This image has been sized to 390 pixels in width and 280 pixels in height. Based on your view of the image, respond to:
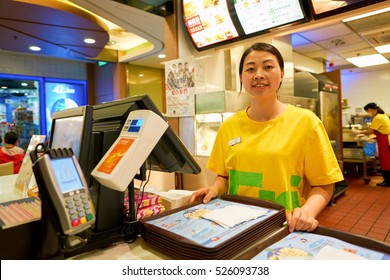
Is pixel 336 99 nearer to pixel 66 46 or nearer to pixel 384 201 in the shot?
pixel 384 201

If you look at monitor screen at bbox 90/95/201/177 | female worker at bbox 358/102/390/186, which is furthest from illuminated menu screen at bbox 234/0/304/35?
female worker at bbox 358/102/390/186

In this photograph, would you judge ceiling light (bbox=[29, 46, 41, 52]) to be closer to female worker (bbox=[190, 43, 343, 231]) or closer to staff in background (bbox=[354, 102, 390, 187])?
female worker (bbox=[190, 43, 343, 231])

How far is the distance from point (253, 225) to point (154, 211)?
47 cm

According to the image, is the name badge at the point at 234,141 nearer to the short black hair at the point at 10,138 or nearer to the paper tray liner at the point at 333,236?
the paper tray liner at the point at 333,236

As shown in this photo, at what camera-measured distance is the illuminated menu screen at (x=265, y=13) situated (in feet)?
8.06

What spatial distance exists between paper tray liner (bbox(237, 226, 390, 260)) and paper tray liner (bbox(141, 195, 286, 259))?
31 mm

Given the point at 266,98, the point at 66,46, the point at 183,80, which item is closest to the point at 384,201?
the point at 183,80

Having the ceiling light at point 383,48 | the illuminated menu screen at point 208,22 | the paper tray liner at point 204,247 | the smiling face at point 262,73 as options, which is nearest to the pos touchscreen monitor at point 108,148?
the paper tray liner at point 204,247

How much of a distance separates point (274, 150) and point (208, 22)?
7.40 ft

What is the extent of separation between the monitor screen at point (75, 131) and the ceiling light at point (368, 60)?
7.90 m

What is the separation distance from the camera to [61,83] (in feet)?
25.6

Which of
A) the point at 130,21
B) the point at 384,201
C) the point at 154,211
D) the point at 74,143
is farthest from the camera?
the point at 384,201

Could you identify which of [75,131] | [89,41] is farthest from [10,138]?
[75,131]

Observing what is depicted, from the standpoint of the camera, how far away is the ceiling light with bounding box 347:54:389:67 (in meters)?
7.12
